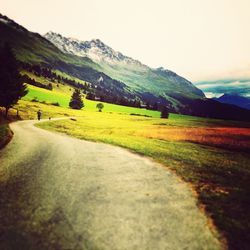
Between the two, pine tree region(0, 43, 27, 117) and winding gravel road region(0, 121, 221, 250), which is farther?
pine tree region(0, 43, 27, 117)

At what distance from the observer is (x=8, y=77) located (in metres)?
48.4

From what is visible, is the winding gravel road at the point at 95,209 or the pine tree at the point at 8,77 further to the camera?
the pine tree at the point at 8,77

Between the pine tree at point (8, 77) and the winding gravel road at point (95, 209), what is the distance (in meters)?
37.1

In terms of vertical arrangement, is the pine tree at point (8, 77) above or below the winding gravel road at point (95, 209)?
above

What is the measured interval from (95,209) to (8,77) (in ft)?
152

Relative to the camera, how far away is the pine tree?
1896 inches

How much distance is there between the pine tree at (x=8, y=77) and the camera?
4816 cm

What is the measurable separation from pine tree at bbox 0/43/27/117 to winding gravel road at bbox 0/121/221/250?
37.1 metres

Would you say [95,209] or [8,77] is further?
[8,77]

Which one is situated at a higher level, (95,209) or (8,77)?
(8,77)

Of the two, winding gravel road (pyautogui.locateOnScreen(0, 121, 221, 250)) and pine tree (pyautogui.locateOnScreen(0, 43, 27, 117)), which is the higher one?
pine tree (pyautogui.locateOnScreen(0, 43, 27, 117))

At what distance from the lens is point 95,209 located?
31.9 feet

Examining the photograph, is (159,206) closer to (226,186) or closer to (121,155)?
(226,186)

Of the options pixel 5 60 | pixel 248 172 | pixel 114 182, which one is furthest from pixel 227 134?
pixel 5 60
